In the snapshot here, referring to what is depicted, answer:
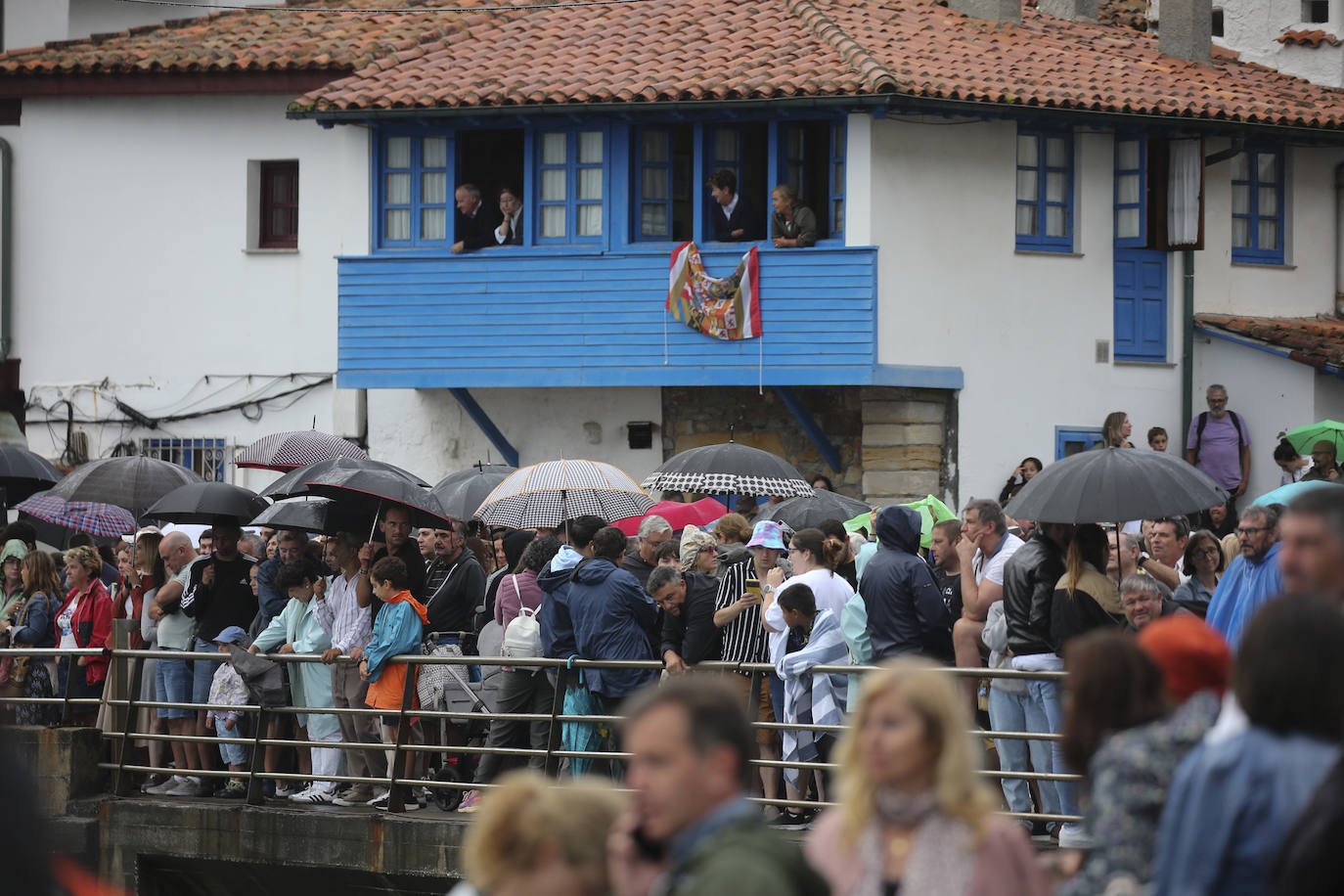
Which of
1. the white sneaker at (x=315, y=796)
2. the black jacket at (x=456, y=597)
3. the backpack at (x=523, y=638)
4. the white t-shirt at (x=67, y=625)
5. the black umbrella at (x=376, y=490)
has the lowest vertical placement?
the white sneaker at (x=315, y=796)

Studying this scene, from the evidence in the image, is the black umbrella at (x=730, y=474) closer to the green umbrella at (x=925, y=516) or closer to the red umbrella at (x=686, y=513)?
the red umbrella at (x=686, y=513)

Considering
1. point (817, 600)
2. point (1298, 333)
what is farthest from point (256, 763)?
point (1298, 333)

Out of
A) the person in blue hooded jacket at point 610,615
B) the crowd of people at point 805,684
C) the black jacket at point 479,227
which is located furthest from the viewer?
the black jacket at point 479,227

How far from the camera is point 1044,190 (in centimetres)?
2098

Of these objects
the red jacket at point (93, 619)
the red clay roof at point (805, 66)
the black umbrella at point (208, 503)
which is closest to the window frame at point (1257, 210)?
the red clay roof at point (805, 66)

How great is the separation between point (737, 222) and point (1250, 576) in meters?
11.9

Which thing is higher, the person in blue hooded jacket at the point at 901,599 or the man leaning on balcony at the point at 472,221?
the man leaning on balcony at the point at 472,221

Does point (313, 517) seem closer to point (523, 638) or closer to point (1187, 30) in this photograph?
point (523, 638)

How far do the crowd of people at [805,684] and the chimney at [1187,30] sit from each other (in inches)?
269

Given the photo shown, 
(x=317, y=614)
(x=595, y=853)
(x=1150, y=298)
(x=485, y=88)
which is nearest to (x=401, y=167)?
(x=485, y=88)

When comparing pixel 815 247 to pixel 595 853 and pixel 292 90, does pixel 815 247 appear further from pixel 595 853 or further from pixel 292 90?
pixel 595 853

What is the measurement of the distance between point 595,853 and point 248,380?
1914 cm

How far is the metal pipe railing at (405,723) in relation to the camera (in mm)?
10391

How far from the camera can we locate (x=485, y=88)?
20.8 meters
